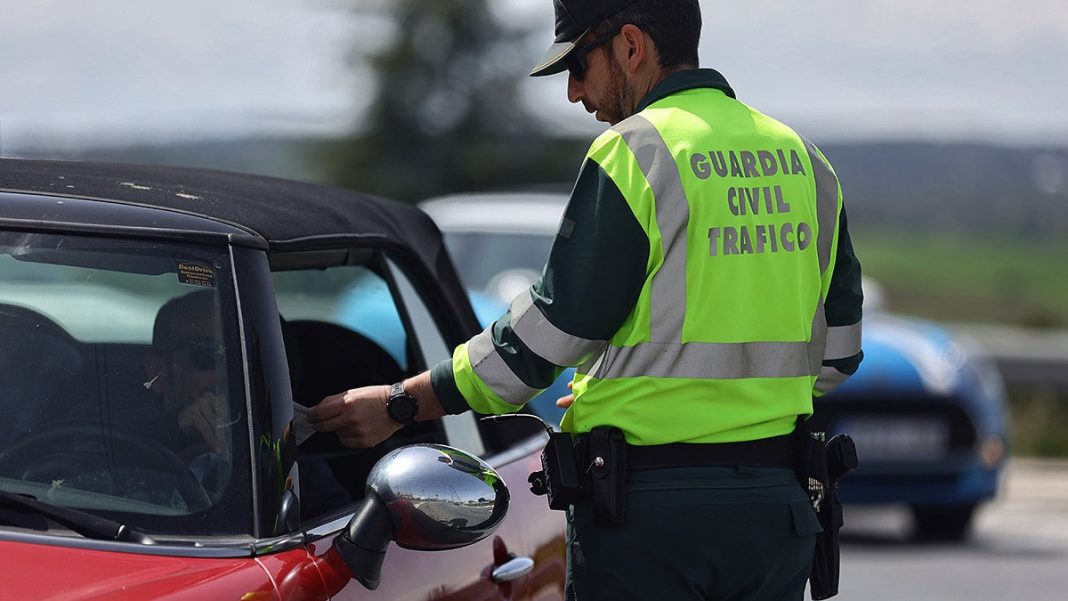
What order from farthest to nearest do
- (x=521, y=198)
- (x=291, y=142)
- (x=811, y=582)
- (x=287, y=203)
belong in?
(x=291, y=142) → (x=521, y=198) → (x=287, y=203) → (x=811, y=582)

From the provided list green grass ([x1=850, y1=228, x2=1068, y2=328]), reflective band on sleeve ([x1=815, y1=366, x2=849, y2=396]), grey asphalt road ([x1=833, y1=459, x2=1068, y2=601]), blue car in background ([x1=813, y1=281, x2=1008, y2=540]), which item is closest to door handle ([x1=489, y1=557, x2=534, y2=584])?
reflective band on sleeve ([x1=815, y1=366, x2=849, y2=396])

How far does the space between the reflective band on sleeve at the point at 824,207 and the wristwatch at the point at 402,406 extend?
74 centimetres

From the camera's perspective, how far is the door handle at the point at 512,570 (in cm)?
337

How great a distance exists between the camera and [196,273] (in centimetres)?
291

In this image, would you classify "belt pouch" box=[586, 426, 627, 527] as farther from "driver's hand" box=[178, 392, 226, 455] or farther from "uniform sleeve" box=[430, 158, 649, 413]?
"driver's hand" box=[178, 392, 226, 455]

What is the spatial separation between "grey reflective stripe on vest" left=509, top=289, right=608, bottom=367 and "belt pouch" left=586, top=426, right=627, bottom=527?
14 cm

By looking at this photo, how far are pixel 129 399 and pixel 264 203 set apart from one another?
1.90 ft

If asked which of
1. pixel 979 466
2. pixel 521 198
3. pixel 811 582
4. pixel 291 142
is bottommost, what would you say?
pixel 291 142

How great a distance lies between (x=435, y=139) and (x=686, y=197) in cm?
3672

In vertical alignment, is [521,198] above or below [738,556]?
below

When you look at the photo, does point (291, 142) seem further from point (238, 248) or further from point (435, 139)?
point (238, 248)

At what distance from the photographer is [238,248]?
2.93 meters

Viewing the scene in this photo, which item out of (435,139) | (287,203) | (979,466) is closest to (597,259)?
(287,203)

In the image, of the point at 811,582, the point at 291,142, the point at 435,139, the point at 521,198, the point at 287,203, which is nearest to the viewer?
the point at 811,582
